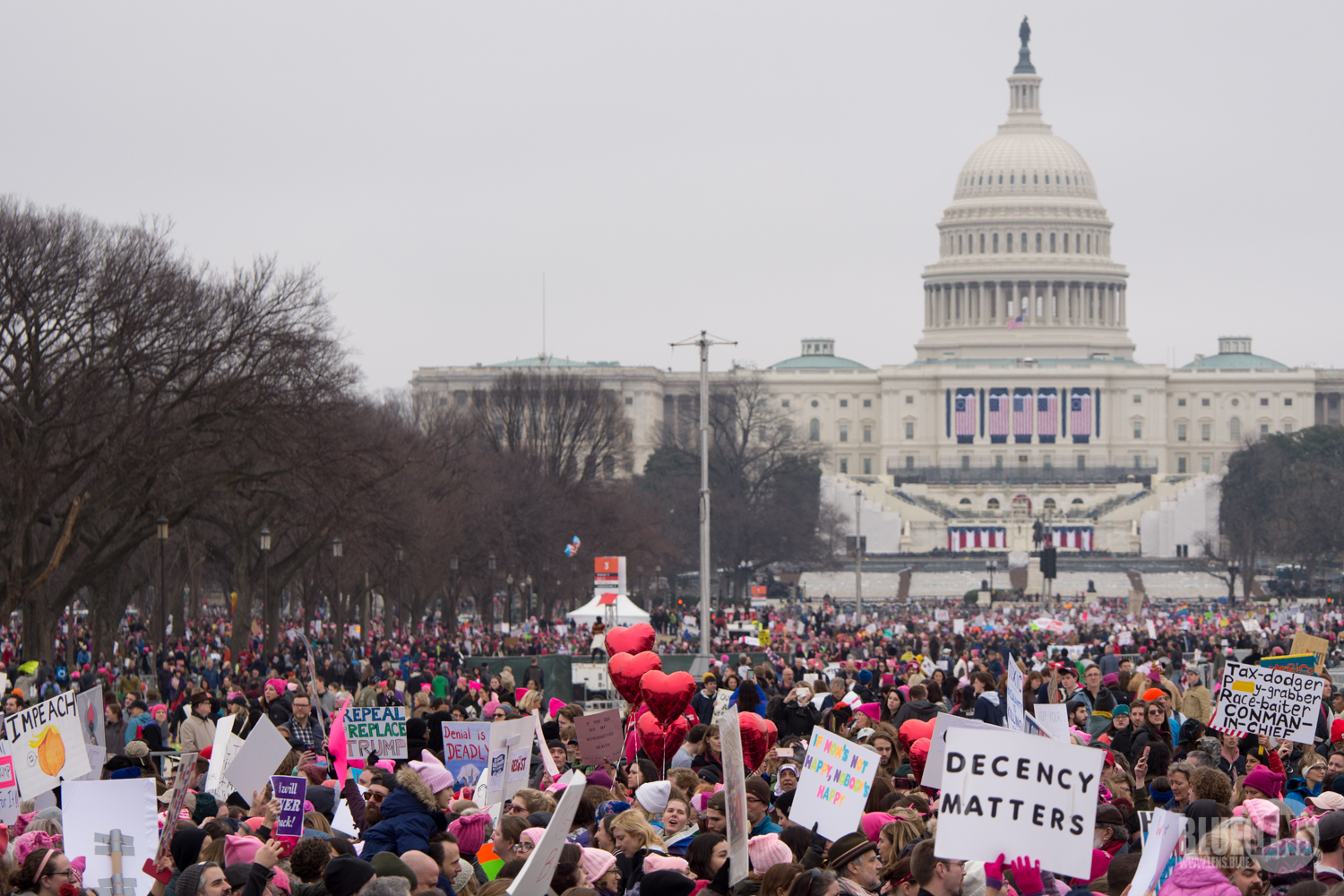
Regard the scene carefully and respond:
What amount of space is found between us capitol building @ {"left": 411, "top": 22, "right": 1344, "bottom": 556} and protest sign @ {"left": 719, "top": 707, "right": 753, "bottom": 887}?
123 m

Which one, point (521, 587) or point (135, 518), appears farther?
point (521, 587)

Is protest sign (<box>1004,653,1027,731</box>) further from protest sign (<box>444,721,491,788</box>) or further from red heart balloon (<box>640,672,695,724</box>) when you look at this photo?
protest sign (<box>444,721,491,788</box>)

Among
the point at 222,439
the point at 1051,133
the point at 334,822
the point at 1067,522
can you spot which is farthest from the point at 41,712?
the point at 1051,133

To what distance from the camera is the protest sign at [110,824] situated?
1034 centimetres

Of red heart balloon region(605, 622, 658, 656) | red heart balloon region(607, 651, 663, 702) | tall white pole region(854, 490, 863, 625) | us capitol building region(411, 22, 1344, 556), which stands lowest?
tall white pole region(854, 490, 863, 625)

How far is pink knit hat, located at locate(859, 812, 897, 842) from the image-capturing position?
1103cm

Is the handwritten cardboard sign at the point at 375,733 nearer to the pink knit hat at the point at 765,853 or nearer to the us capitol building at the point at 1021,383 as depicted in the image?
the pink knit hat at the point at 765,853

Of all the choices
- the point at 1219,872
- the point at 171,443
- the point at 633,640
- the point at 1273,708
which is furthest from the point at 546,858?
the point at 171,443

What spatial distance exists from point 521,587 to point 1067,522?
62.0 meters

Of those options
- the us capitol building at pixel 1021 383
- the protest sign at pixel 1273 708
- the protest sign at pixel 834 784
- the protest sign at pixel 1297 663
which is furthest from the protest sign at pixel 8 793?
the us capitol building at pixel 1021 383

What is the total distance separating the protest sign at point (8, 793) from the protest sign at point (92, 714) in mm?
2176

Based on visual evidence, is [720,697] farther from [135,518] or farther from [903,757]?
[135,518]

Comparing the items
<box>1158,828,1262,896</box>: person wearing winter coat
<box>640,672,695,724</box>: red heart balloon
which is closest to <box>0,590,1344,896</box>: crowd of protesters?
<box>1158,828,1262,896</box>: person wearing winter coat

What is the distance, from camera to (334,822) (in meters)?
12.5
